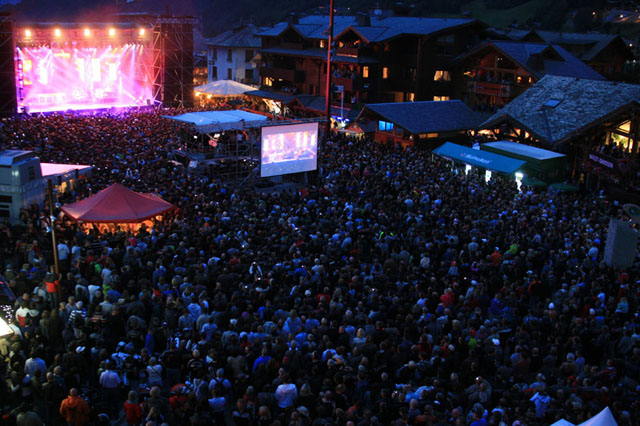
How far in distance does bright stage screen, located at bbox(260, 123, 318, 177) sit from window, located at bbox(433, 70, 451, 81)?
54.2 ft

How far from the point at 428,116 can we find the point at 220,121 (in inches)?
428

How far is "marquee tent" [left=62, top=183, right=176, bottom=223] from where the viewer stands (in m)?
14.8

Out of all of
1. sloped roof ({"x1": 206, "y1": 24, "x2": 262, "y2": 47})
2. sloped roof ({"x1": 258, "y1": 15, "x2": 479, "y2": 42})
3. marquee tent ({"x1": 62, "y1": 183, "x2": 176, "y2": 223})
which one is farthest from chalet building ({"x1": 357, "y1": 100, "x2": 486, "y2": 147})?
sloped roof ({"x1": 206, "y1": 24, "x2": 262, "y2": 47})

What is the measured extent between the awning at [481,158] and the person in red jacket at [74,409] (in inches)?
685

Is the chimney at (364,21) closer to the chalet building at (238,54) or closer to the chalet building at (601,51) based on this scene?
the chalet building at (601,51)

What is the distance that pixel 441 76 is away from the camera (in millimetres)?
36219

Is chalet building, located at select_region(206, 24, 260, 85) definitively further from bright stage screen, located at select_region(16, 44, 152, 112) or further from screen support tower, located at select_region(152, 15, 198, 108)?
bright stage screen, located at select_region(16, 44, 152, 112)


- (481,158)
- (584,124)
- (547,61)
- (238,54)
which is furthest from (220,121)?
(238,54)

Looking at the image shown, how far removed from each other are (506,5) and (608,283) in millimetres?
67682

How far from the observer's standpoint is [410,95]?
121 ft

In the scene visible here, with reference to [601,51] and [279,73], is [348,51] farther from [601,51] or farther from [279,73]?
[601,51]

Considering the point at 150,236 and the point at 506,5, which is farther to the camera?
the point at 506,5

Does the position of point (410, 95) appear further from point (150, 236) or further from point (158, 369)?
point (158, 369)

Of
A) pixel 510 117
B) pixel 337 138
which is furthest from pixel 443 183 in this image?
pixel 337 138
